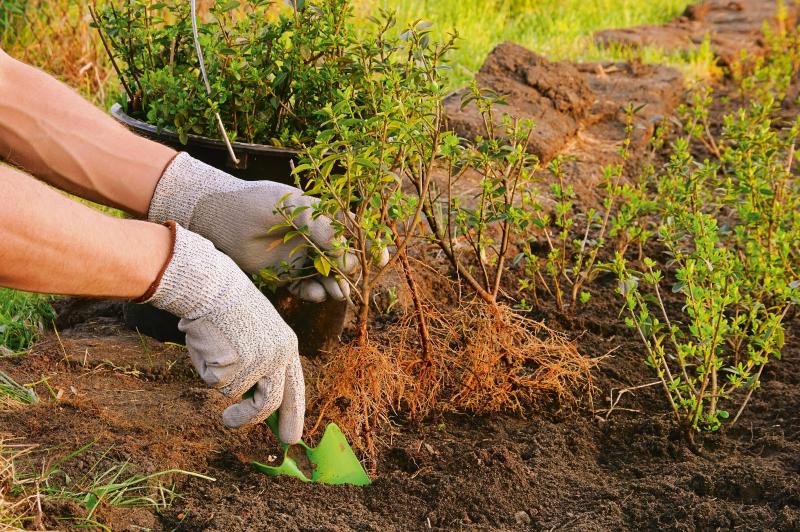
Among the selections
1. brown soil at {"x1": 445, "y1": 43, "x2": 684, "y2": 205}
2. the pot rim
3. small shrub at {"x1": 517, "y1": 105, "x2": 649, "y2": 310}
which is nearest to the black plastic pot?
the pot rim

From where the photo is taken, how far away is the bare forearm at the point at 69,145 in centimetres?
230

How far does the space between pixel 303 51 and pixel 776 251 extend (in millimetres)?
1625

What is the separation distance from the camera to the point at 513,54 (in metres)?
4.57

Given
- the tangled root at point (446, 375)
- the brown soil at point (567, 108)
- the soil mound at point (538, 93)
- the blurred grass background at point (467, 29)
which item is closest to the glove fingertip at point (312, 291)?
the tangled root at point (446, 375)

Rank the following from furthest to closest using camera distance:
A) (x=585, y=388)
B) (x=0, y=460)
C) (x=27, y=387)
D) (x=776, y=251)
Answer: (x=776, y=251), (x=585, y=388), (x=27, y=387), (x=0, y=460)

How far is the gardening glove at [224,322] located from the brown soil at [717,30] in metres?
4.63

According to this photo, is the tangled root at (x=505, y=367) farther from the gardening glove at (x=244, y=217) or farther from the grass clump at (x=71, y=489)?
the grass clump at (x=71, y=489)

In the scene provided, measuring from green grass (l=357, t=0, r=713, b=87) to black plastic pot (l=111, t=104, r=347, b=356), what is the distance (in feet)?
8.37

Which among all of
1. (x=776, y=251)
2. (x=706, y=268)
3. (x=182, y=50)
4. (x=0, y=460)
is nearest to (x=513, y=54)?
(x=776, y=251)

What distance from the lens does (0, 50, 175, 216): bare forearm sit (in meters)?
2.30

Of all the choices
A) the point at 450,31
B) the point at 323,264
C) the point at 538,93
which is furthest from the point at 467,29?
the point at 323,264

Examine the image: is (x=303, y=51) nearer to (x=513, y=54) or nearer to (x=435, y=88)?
(x=435, y=88)

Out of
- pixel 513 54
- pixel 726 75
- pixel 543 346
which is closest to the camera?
pixel 543 346

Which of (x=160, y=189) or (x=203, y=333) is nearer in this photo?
(x=203, y=333)
